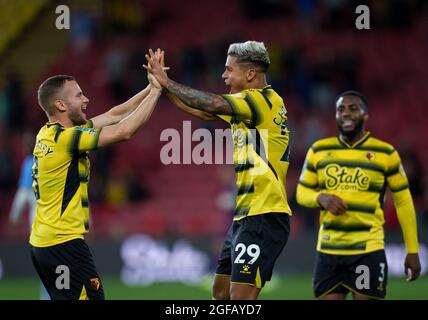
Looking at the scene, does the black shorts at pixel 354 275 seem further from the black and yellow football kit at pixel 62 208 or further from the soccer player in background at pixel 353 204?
the black and yellow football kit at pixel 62 208

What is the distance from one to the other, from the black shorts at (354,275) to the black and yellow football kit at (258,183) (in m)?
1.27

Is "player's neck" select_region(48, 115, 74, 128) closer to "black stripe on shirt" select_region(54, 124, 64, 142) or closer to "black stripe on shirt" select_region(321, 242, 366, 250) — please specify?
"black stripe on shirt" select_region(54, 124, 64, 142)

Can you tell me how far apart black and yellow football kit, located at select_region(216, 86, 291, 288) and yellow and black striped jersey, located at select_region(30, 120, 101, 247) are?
113 centimetres

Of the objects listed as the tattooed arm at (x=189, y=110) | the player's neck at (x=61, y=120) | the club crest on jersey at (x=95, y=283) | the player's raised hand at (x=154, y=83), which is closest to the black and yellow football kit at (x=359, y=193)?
the tattooed arm at (x=189, y=110)

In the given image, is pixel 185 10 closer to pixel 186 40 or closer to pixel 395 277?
pixel 186 40

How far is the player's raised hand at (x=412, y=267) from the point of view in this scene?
8570 mm

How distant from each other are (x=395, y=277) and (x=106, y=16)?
10.6 metres

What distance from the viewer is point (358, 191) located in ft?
28.5

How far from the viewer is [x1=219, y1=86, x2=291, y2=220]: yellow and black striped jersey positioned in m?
7.39

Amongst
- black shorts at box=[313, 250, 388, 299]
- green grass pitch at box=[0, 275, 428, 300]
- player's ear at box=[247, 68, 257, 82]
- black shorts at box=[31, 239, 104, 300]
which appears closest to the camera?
black shorts at box=[31, 239, 104, 300]

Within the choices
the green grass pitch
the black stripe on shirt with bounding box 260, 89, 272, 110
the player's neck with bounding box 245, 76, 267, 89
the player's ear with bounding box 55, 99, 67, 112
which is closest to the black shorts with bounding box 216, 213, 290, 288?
the black stripe on shirt with bounding box 260, 89, 272, 110

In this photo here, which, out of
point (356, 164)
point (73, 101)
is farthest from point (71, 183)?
point (356, 164)

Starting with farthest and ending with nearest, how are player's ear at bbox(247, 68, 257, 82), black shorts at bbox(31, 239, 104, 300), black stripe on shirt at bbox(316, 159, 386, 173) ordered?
black stripe on shirt at bbox(316, 159, 386, 173)
player's ear at bbox(247, 68, 257, 82)
black shorts at bbox(31, 239, 104, 300)
